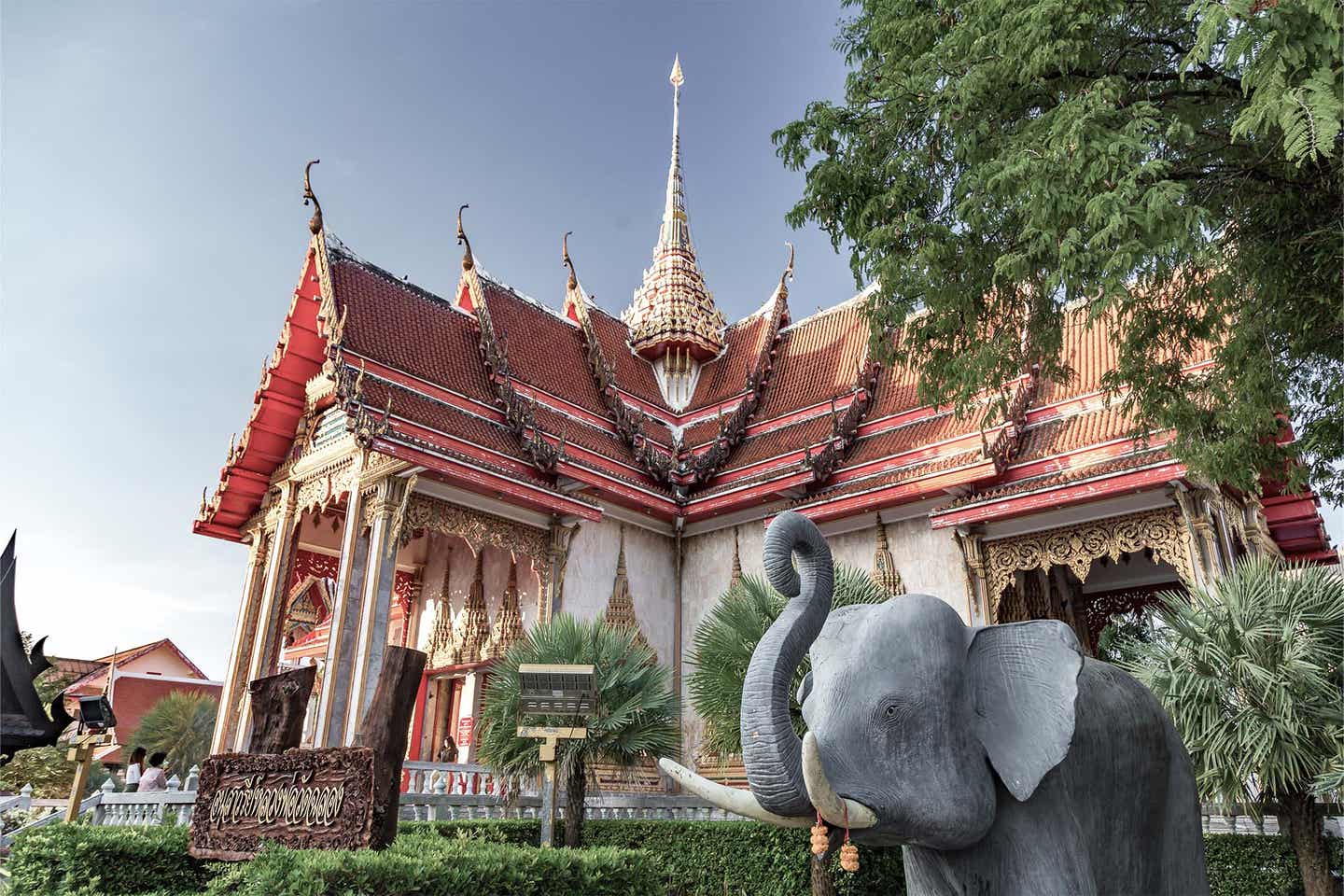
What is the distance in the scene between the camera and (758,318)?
18.4 m

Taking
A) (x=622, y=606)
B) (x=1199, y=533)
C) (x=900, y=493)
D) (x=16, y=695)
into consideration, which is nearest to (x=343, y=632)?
(x=16, y=695)

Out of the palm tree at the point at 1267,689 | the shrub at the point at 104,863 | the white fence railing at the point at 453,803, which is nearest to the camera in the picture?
the palm tree at the point at 1267,689

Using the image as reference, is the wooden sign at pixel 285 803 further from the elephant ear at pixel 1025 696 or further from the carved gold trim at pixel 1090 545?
the carved gold trim at pixel 1090 545

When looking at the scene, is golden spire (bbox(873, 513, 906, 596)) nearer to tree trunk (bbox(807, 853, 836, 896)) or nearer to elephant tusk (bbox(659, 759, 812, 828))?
tree trunk (bbox(807, 853, 836, 896))

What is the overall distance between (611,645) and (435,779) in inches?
98.5

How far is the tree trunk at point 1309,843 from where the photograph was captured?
18.8ft

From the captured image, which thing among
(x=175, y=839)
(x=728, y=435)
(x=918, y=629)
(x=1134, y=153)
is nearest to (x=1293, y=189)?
(x=1134, y=153)

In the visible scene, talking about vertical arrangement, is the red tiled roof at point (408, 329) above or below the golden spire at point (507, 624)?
above

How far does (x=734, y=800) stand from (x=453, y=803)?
7.85 m

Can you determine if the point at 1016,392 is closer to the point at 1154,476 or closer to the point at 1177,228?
the point at 1154,476

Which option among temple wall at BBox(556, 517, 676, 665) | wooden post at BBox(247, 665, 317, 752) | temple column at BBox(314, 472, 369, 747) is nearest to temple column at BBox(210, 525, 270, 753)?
temple column at BBox(314, 472, 369, 747)

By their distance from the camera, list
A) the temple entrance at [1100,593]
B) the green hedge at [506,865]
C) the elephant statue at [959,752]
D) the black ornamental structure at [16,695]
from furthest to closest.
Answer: the temple entrance at [1100,593]
the black ornamental structure at [16,695]
the green hedge at [506,865]
the elephant statue at [959,752]

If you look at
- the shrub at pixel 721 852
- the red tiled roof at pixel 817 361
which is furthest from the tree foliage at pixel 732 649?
the red tiled roof at pixel 817 361

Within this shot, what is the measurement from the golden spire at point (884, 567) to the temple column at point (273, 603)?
8298mm
